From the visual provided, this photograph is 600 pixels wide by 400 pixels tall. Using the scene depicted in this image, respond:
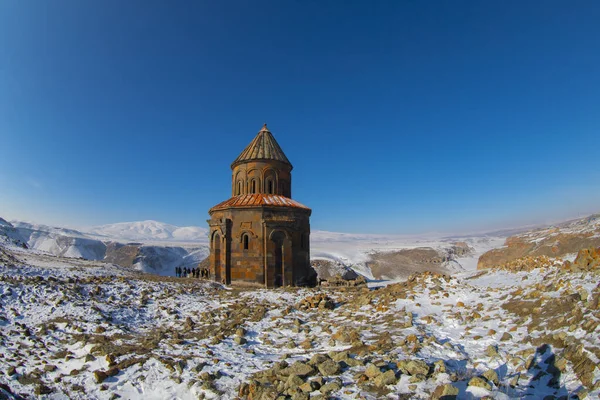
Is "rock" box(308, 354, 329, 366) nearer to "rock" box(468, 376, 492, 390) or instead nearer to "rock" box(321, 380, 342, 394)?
"rock" box(321, 380, 342, 394)

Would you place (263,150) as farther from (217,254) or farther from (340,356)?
(340,356)

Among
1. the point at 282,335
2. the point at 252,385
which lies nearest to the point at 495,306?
the point at 282,335

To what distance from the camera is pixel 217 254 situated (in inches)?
670

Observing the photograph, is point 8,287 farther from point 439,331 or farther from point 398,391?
point 439,331

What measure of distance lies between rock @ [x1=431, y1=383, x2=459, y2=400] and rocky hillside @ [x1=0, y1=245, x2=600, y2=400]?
0.05 feet

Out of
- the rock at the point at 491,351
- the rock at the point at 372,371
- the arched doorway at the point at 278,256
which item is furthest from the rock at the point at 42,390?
the arched doorway at the point at 278,256

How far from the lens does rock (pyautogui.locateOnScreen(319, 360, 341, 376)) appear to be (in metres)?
5.42

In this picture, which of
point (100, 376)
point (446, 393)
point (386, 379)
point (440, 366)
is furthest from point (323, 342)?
point (100, 376)

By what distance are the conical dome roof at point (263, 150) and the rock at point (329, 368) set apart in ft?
45.0

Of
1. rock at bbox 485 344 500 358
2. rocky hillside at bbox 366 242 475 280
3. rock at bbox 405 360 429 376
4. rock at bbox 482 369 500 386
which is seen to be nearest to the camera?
rock at bbox 482 369 500 386

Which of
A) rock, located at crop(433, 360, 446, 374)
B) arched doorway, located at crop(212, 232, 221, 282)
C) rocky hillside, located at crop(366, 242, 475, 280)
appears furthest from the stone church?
rocky hillside, located at crop(366, 242, 475, 280)

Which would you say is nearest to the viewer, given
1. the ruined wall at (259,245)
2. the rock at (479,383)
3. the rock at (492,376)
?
the rock at (479,383)

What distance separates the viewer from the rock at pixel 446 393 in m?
4.31

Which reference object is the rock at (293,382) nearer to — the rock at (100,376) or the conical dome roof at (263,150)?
the rock at (100,376)
